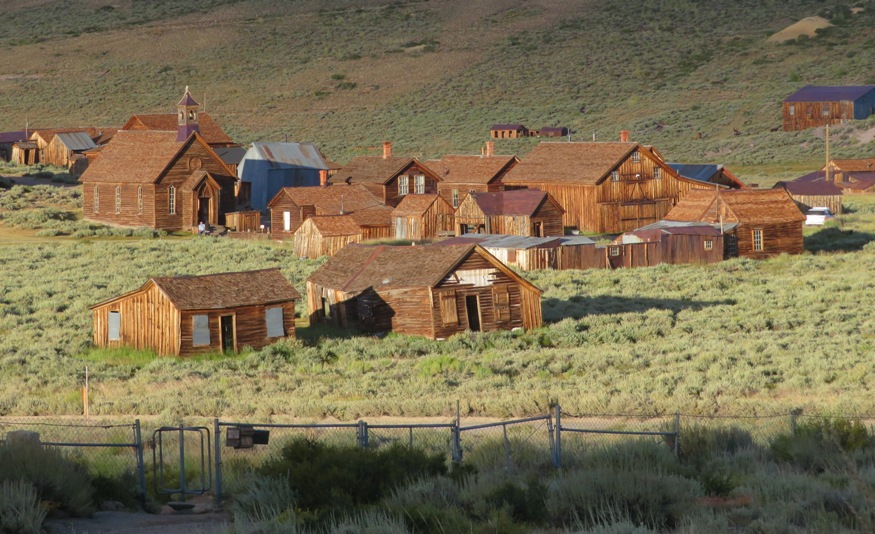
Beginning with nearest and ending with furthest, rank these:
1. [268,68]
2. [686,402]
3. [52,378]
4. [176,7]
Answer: [686,402], [52,378], [268,68], [176,7]

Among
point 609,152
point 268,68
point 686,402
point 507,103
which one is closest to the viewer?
point 686,402

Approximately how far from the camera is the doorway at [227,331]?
32.2 metres

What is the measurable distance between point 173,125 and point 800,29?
2776 inches

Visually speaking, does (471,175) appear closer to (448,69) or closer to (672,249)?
(672,249)

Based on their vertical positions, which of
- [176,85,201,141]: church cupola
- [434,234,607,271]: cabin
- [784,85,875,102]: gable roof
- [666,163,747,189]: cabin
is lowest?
[434,234,607,271]: cabin

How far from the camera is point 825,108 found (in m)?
93.9

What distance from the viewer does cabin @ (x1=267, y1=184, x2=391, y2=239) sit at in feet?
Result: 192

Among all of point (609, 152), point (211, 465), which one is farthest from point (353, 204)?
point (211, 465)

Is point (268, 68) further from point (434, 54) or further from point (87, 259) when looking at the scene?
point (87, 259)

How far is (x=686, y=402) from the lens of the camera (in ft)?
77.4

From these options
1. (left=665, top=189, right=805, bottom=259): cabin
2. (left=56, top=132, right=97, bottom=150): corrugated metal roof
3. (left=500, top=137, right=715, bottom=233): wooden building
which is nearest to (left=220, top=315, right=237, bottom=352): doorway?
(left=665, top=189, right=805, bottom=259): cabin

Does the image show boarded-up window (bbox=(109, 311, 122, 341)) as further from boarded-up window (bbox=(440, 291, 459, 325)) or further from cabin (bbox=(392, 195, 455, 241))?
cabin (bbox=(392, 195, 455, 241))

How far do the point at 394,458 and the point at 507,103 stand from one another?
101 metres

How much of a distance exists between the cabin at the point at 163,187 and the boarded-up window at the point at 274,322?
3049 cm
